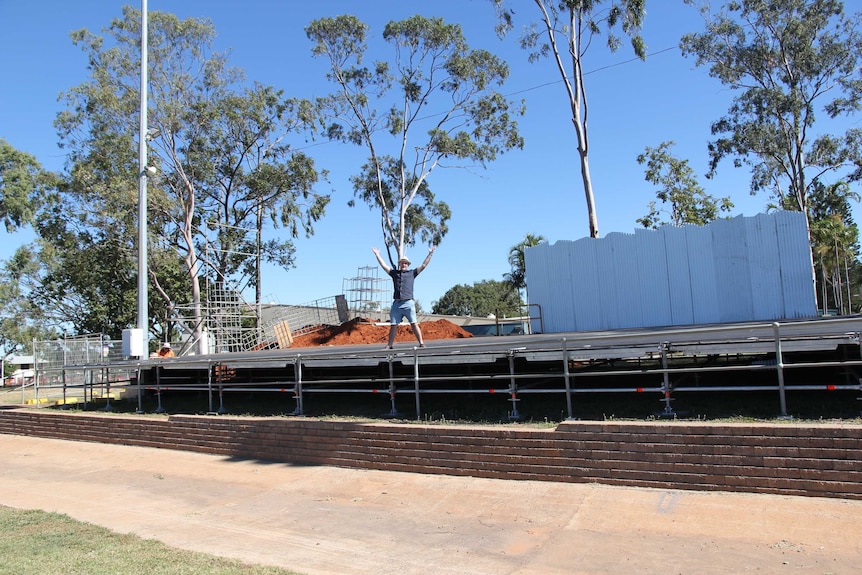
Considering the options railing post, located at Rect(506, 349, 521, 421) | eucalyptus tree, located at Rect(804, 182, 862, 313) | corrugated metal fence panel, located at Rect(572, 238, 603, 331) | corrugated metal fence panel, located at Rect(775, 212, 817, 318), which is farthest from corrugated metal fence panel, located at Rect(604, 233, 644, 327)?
eucalyptus tree, located at Rect(804, 182, 862, 313)

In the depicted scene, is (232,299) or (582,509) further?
(232,299)

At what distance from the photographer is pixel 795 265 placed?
14.0 metres

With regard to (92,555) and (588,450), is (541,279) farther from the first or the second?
(92,555)

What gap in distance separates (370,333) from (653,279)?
988 centimetres

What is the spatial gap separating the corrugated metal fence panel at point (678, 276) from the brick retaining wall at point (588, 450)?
28.0 ft

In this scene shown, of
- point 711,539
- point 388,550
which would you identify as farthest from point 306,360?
point 711,539

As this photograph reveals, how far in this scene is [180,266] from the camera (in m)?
37.5

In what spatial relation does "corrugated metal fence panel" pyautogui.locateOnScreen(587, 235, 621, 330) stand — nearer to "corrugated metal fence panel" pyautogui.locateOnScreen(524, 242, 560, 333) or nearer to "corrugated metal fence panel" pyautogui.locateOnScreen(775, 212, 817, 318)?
"corrugated metal fence panel" pyautogui.locateOnScreen(524, 242, 560, 333)

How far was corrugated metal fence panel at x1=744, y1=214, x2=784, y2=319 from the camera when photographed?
14.2 m

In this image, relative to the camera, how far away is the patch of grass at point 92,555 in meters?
5.15

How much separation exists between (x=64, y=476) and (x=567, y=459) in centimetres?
888

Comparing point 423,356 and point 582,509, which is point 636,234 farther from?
point 582,509

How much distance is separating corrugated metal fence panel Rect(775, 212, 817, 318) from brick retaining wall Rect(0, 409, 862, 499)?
8901 millimetres

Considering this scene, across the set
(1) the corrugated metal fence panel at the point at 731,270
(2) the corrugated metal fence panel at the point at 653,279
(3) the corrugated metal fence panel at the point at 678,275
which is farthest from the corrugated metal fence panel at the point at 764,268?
(2) the corrugated metal fence panel at the point at 653,279
